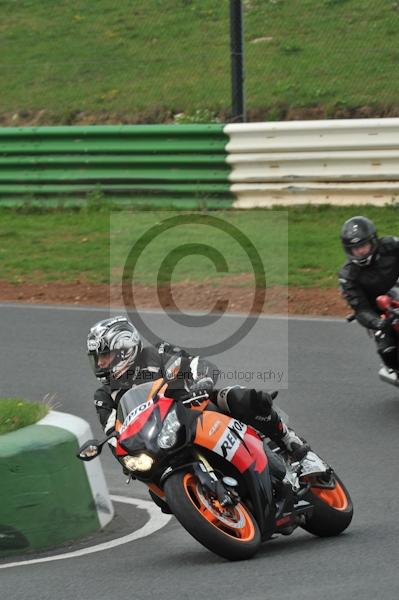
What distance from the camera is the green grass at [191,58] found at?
17766 mm

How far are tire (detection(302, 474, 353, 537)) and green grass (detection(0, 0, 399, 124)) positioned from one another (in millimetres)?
11103

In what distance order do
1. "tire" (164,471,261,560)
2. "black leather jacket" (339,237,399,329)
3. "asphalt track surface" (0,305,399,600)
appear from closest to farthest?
1. "asphalt track surface" (0,305,399,600)
2. "tire" (164,471,261,560)
3. "black leather jacket" (339,237,399,329)

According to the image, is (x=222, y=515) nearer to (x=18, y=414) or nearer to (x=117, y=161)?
(x=18, y=414)

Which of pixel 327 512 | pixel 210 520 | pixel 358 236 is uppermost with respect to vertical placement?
pixel 358 236

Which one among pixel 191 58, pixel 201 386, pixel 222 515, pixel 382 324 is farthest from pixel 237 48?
pixel 222 515

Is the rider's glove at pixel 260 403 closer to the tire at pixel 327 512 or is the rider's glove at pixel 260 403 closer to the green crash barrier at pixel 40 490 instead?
the tire at pixel 327 512

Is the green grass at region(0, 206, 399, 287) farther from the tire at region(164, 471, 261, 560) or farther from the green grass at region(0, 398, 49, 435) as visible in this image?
the tire at region(164, 471, 261, 560)

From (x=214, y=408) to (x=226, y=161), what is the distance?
962 centimetres

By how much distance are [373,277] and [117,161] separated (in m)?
7.15

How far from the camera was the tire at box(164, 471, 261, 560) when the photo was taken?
5629 mm

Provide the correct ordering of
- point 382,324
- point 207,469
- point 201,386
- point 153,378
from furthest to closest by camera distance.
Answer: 1. point 382,324
2. point 153,378
3. point 201,386
4. point 207,469

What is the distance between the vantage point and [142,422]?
5.97 meters

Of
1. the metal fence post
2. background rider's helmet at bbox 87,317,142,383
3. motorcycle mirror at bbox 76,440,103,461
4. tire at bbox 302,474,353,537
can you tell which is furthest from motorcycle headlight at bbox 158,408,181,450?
the metal fence post

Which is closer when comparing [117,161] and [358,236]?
[358,236]
